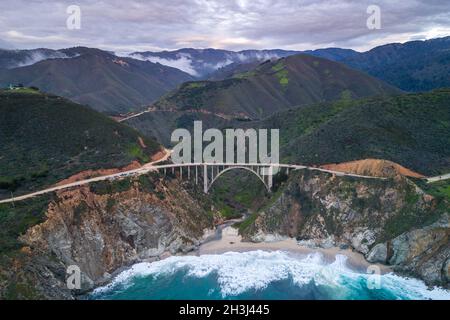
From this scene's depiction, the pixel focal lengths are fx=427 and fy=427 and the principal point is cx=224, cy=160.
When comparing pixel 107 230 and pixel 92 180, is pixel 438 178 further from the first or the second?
pixel 92 180

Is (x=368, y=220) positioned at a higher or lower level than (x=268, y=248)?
higher

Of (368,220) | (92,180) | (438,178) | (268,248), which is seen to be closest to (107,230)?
(92,180)

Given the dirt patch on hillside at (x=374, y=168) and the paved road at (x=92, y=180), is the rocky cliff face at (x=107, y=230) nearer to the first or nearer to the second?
the paved road at (x=92, y=180)

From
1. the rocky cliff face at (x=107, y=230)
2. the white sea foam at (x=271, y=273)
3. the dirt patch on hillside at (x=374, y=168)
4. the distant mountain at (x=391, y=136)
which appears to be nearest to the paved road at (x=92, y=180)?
the rocky cliff face at (x=107, y=230)

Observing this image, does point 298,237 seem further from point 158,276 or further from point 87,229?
point 87,229

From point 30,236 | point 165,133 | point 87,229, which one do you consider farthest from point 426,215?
point 165,133

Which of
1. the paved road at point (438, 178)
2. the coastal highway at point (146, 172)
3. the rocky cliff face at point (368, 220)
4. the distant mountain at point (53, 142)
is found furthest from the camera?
the paved road at point (438, 178)

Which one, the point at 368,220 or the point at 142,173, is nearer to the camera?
the point at 368,220
